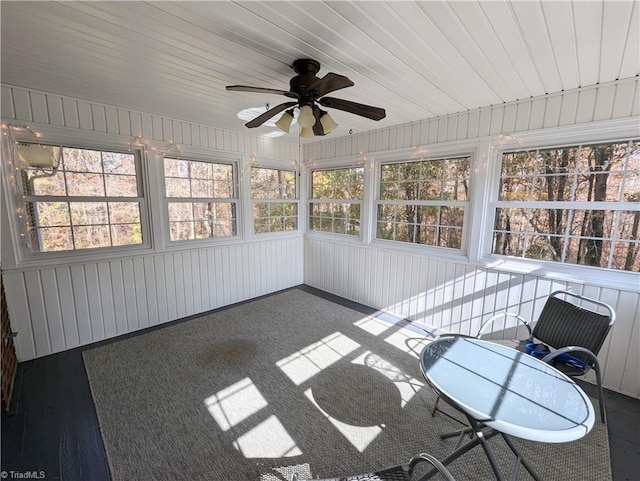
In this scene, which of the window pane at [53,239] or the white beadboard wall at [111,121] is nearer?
the white beadboard wall at [111,121]

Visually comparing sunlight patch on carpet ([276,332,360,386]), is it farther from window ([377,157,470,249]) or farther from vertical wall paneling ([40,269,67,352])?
vertical wall paneling ([40,269,67,352])

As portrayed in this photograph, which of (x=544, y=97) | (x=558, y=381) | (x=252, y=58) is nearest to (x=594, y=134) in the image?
(x=544, y=97)

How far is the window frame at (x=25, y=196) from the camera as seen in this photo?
2357 millimetres

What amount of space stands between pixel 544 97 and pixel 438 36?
1493 mm

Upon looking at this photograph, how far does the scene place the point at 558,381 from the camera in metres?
1.47

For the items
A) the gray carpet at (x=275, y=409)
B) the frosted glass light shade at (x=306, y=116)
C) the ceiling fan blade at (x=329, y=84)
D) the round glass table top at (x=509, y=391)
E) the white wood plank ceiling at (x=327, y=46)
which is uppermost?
the white wood plank ceiling at (x=327, y=46)

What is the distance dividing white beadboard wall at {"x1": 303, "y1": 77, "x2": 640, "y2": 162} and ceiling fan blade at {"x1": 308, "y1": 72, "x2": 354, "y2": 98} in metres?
1.84

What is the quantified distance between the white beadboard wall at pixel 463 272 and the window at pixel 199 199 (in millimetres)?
1439

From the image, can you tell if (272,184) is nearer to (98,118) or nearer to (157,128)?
(157,128)

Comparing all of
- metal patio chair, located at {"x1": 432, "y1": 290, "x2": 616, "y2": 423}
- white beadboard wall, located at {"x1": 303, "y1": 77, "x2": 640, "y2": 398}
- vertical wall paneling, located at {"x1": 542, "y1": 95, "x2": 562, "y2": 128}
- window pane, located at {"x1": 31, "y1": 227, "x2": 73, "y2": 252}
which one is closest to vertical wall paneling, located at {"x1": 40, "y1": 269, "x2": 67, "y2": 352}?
window pane, located at {"x1": 31, "y1": 227, "x2": 73, "y2": 252}

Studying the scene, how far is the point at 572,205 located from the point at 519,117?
0.92 m

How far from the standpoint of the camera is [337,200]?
4.25 m

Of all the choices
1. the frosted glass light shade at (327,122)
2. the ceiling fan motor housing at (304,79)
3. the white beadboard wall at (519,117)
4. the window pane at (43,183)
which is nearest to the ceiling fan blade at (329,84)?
the ceiling fan motor housing at (304,79)

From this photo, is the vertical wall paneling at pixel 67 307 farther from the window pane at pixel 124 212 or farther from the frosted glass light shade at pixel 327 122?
the frosted glass light shade at pixel 327 122
